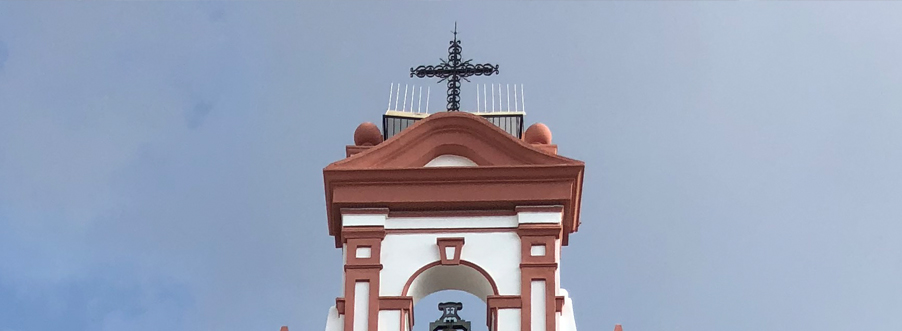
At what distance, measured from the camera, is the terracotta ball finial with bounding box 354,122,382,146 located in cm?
2191

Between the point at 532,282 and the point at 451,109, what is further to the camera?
the point at 451,109

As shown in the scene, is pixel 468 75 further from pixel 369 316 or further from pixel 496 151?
pixel 369 316

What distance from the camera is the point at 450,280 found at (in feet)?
69.4

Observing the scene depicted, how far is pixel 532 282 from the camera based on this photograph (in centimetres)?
2050

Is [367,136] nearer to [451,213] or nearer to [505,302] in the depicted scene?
[451,213]

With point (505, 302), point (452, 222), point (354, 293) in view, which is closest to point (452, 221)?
point (452, 222)

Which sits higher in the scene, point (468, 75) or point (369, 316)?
point (468, 75)

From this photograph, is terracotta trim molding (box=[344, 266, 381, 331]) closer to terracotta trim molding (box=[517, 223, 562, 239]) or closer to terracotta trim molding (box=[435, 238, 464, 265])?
terracotta trim molding (box=[435, 238, 464, 265])

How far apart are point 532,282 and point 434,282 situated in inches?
48.1

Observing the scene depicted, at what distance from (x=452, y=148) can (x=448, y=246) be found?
1.26 m

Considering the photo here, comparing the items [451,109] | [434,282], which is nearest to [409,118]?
[451,109]

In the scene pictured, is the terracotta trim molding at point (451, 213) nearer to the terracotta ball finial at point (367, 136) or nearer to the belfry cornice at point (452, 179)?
the belfry cornice at point (452, 179)

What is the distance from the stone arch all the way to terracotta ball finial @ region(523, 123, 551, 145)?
1.87 metres

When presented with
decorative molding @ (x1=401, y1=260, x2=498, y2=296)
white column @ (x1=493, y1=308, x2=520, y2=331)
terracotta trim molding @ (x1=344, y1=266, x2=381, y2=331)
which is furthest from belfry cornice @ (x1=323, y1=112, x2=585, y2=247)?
white column @ (x1=493, y1=308, x2=520, y2=331)
